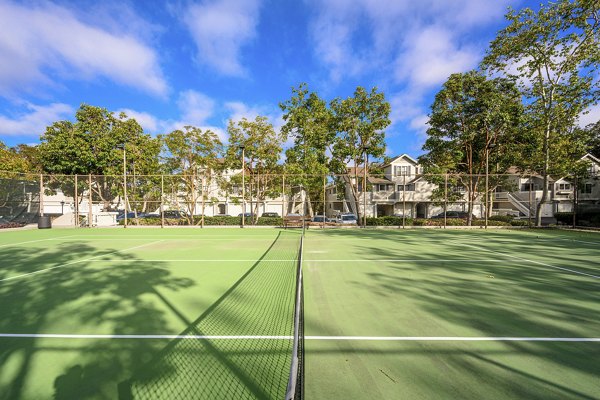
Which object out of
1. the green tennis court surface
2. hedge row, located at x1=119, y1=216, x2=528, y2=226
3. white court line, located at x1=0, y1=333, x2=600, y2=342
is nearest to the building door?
hedge row, located at x1=119, y1=216, x2=528, y2=226

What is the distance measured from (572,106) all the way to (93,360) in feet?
101

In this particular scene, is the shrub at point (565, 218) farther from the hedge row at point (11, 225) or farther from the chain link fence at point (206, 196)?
the hedge row at point (11, 225)

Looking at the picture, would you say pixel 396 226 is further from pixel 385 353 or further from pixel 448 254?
pixel 385 353

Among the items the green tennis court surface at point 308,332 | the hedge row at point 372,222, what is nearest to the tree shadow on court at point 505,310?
→ the green tennis court surface at point 308,332

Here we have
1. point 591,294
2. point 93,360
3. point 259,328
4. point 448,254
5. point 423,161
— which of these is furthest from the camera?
point 423,161

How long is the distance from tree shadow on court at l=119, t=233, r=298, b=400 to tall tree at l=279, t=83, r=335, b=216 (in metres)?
17.8

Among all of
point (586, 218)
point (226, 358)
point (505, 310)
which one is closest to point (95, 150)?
point (226, 358)

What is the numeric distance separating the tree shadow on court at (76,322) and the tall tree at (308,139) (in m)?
16.2

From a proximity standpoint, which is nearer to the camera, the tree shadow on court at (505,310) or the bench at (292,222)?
the tree shadow on court at (505,310)

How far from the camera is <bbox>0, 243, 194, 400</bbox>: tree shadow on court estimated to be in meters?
2.92

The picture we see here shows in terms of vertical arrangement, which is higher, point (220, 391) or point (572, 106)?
point (572, 106)

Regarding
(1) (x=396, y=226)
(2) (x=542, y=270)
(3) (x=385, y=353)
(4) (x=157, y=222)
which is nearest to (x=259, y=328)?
(3) (x=385, y=353)

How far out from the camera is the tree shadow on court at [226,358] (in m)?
2.78

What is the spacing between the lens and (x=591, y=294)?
5.75m
